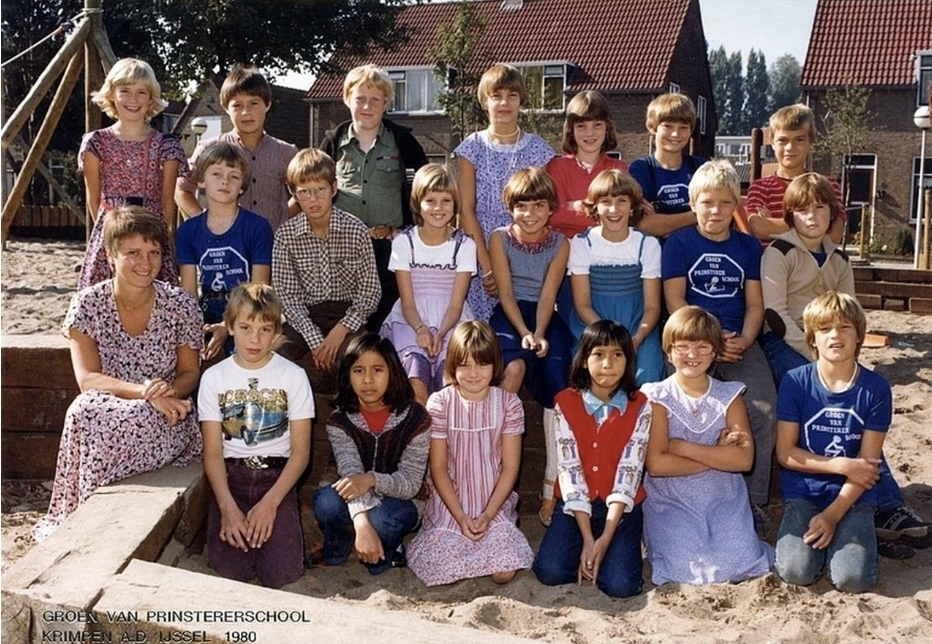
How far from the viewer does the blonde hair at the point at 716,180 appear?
14.9 feet

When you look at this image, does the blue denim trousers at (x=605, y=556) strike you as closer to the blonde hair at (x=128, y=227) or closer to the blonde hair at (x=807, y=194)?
the blonde hair at (x=807, y=194)

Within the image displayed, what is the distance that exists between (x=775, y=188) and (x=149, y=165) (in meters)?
3.22

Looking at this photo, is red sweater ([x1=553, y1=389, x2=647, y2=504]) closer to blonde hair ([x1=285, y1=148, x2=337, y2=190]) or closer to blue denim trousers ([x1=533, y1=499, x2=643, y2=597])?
blue denim trousers ([x1=533, y1=499, x2=643, y2=597])

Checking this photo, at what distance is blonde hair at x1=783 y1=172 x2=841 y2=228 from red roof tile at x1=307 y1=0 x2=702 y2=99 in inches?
990

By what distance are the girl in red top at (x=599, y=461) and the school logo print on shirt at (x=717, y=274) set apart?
0.76 m

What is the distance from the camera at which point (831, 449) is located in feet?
13.1

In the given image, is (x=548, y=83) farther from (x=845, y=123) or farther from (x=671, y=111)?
(x=671, y=111)

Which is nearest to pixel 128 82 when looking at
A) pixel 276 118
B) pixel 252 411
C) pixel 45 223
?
pixel 252 411

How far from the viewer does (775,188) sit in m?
Answer: 5.16

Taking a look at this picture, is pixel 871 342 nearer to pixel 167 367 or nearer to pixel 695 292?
pixel 695 292

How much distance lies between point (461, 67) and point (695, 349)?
963 inches

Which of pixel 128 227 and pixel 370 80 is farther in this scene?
pixel 370 80

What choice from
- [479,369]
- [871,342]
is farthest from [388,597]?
[871,342]

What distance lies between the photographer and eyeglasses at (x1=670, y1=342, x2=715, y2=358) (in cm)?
→ 404
